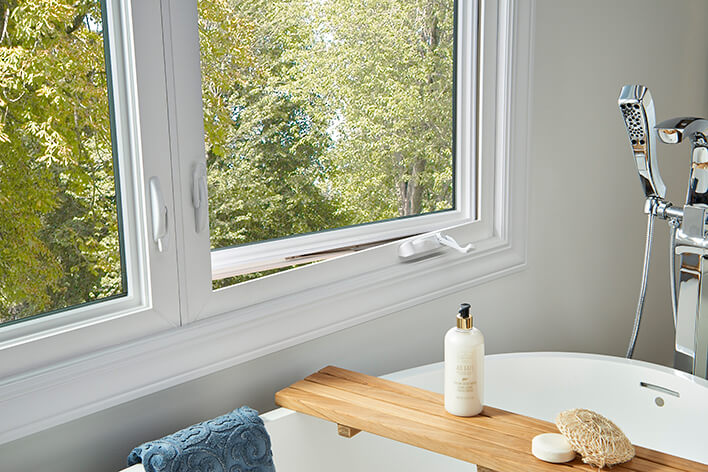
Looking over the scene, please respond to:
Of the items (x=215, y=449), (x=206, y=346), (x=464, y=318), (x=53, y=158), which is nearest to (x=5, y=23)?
(x=53, y=158)

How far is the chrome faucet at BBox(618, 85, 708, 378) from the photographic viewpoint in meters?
1.53

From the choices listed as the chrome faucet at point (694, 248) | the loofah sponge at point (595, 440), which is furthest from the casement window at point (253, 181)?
the loofah sponge at point (595, 440)

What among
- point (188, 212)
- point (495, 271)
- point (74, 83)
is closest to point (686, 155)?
point (495, 271)

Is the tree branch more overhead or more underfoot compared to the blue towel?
more overhead

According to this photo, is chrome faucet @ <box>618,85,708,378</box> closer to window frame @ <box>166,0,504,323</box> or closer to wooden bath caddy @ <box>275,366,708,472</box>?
window frame @ <box>166,0,504,323</box>

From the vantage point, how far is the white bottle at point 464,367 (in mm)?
1185

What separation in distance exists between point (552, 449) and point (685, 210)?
0.81 m

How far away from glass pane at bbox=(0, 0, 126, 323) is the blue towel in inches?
12.0

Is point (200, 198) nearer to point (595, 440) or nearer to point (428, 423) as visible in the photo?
point (428, 423)

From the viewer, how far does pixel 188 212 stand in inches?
49.5

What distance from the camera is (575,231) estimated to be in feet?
7.29

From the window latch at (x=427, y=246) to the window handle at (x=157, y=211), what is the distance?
69 centimetres

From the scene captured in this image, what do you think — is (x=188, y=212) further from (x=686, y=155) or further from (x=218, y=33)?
(x=686, y=155)

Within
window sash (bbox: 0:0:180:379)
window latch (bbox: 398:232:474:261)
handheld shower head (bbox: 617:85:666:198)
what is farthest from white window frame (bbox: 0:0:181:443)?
handheld shower head (bbox: 617:85:666:198)
